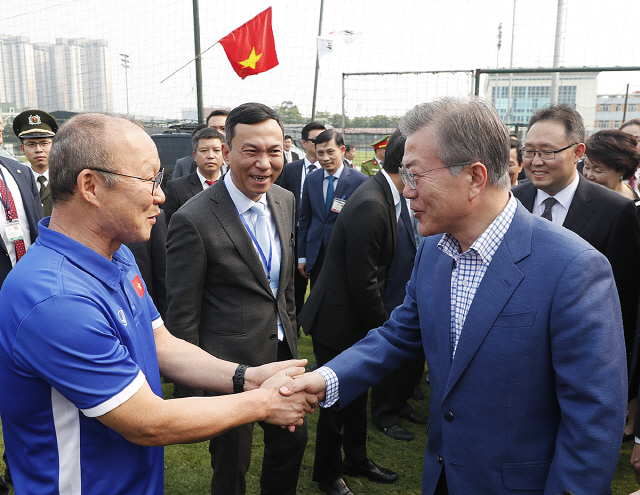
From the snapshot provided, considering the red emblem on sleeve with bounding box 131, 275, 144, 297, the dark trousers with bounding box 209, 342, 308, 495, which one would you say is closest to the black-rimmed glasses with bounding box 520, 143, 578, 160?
the dark trousers with bounding box 209, 342, 308, 495

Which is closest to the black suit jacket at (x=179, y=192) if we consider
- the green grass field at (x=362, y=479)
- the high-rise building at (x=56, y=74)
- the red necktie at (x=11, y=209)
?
the red necktie at (x=11, y=209)

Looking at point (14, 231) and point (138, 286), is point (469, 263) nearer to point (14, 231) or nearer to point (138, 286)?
point (138, 286)

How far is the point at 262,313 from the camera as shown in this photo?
2.69 metres

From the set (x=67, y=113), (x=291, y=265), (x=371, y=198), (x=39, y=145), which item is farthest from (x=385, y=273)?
(x=67, y=113)

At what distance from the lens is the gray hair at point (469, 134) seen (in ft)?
5.47

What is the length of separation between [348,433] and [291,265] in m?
1.36

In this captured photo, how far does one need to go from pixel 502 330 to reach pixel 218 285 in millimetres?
1537

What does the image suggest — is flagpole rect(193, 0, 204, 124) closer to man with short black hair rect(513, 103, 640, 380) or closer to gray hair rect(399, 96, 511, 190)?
man with short black hair rect(513, 103, 640, 380)

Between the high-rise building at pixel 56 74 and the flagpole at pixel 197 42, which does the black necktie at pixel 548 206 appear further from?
the high-rise building at pixel 56 74

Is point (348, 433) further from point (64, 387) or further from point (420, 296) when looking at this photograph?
point (64, 387)

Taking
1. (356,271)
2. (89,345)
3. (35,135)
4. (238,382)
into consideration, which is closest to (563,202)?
(356,271)

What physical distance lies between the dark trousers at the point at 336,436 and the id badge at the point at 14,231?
224 cm

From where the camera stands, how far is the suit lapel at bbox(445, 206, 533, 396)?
1599 millimetres

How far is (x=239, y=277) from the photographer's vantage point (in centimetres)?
261
